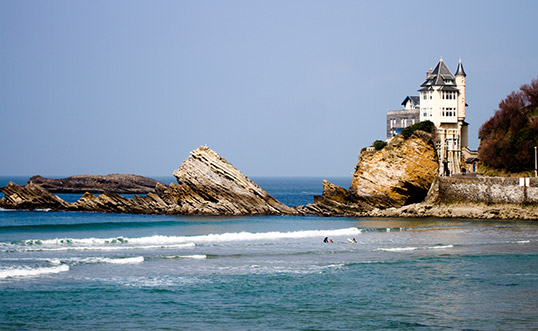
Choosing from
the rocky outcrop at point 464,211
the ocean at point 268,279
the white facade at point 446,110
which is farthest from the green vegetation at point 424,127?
the ocean at point 268,279

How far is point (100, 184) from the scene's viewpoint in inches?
4712

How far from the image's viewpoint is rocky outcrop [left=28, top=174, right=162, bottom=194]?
114875mm

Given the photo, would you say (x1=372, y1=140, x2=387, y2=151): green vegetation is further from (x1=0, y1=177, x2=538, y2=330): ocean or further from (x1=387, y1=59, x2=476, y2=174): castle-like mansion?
(x1=0, y1=177, x2=538, y2=330): ocean

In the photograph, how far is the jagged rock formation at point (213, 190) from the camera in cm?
5197

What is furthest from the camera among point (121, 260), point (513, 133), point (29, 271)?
point (513, 133)

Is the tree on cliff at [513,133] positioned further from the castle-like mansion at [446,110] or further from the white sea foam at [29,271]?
the white sea foam at [29,271]

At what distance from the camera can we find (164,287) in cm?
2194

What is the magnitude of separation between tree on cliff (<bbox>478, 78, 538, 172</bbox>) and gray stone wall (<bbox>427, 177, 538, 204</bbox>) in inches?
243

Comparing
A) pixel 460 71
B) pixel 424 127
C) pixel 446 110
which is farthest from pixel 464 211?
pixel 460 71

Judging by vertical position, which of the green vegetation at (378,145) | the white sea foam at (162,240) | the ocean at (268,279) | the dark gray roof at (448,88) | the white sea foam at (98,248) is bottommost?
the ocean at (268,279)

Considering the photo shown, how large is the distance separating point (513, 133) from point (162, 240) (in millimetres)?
32450

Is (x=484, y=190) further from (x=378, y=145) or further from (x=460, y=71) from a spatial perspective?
(x=460, y=71)

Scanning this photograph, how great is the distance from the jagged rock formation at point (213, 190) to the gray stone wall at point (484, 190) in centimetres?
1221

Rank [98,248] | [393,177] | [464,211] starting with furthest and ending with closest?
[393,177], [464,211], [98,248]
